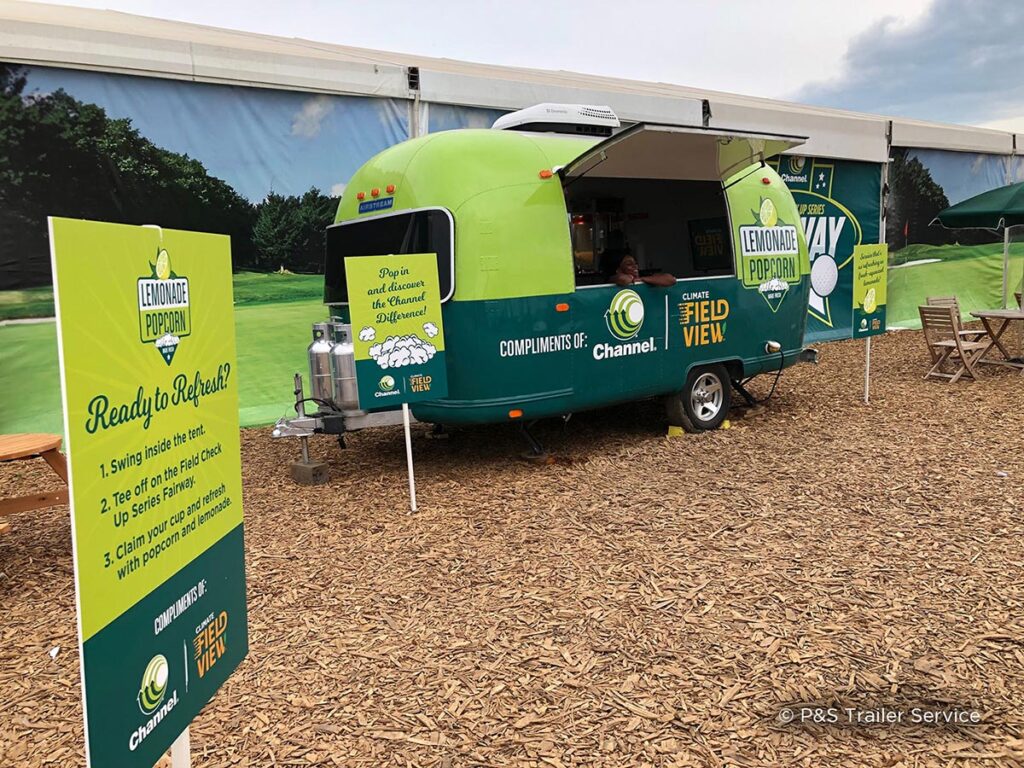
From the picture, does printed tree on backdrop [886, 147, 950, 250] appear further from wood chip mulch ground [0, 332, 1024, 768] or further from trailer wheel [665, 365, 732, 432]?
wood chip mulch ground [0, 332, 1024, 768]

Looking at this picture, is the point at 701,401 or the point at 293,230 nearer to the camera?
the point at 701,401

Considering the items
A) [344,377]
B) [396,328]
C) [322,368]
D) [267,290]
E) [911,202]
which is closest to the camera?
[396,328]

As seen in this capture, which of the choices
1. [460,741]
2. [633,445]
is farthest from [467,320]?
[460,741]

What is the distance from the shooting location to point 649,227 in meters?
7.32

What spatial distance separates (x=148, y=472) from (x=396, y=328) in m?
3.97

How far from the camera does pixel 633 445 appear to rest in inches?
289

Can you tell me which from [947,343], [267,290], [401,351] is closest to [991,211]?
→ [947,343]

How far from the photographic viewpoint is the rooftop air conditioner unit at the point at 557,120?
282 inches

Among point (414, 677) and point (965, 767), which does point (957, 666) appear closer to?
point (965, 767)

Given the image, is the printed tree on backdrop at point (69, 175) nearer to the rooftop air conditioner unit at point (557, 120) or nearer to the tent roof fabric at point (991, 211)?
the rooftop air conditioner unit at point (557, 120)

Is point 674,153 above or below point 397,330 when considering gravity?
above

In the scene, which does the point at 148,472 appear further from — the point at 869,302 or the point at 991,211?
the point at 991,211

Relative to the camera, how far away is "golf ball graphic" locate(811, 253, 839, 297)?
45.4ft

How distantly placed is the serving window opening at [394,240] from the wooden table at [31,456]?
9.29 feet
